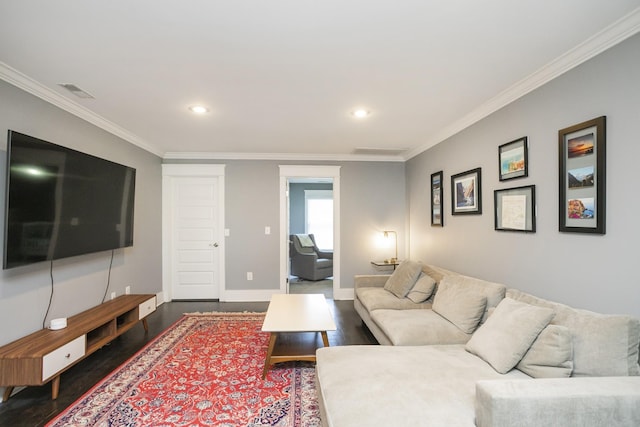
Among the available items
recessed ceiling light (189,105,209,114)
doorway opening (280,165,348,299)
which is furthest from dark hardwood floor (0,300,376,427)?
recessed ceiling light (189,105,209,114)

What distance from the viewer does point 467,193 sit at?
10.4ft

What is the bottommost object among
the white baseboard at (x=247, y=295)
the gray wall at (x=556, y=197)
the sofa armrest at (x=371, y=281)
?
the white baseboard at (x=247, y=295)

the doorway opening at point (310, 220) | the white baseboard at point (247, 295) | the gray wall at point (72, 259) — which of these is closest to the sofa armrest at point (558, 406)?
the gray wall at point (72, 259)

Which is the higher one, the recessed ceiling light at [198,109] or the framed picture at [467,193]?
the recessed ceiling light at [198,109]

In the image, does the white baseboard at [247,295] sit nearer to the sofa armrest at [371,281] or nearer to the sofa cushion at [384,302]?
the sofa armrest at [371,281]

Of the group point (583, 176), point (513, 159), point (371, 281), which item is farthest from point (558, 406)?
point (371, 281)

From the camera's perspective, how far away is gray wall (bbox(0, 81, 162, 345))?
2164 millimetres

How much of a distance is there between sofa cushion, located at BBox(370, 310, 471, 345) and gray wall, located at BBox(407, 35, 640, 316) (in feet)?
2.16

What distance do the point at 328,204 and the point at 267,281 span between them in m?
4.01

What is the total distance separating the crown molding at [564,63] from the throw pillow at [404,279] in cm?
164

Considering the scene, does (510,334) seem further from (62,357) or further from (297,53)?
(62,357)

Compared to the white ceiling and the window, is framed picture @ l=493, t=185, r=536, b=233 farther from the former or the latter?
the window

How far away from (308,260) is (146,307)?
356 cm

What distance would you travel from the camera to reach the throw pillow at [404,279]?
3348 mm
